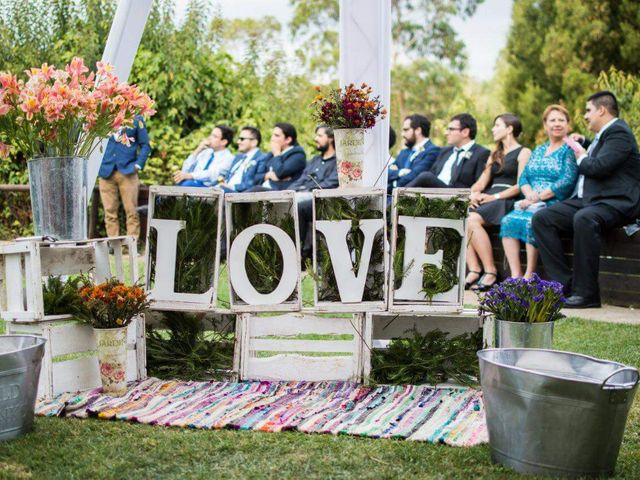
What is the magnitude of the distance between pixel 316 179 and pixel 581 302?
11.1 ft

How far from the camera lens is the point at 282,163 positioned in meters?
9.34

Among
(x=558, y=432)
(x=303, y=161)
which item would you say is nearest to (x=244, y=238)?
(x=558, y=432)

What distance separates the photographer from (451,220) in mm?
4312

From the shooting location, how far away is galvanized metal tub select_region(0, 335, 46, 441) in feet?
10.4

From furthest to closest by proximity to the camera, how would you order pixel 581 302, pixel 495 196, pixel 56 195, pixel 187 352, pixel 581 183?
pixel 495 196, pixel 581 183, pixel 581 302, pixel 187 352, pixel 56 195

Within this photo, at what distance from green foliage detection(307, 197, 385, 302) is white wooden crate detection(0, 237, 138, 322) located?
0.94 m

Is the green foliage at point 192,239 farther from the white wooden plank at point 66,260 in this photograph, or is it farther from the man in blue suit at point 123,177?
the man in blue suit at point 123,177

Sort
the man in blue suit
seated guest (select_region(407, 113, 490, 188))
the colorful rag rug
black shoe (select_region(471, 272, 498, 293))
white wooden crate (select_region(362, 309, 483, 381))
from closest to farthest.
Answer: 1. the colorful rag rug
2. white wooden crate (select_region(362, 309, 483, 381))
3. black shoe (select_region(471, 272, 498, 293))
4. seated guest (select_region(407, 113, 490, 188))
5. the man in blue suit

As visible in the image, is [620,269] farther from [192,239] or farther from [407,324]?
[192,239]

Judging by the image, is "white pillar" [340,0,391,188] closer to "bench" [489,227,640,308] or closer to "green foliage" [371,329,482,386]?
"green foliage" [371,329,482,386]

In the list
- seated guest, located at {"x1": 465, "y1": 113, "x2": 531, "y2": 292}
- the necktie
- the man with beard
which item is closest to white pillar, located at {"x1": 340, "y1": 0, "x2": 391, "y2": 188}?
the necktie

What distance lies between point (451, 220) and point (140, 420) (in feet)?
5.85

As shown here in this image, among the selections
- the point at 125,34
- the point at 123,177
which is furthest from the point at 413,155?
the point at 125,34

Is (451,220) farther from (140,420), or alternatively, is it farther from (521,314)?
(140,420)
